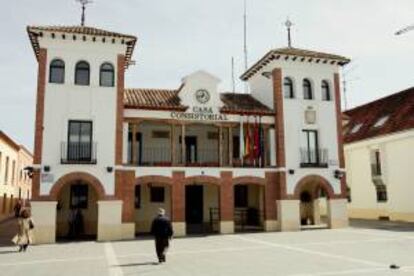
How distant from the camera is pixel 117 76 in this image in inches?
907

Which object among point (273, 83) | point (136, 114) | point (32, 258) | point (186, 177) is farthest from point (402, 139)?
point (32, 258)

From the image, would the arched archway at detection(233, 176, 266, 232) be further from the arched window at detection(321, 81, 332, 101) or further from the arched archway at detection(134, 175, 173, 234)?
the arched window at detection(321, 81, 332, 101)

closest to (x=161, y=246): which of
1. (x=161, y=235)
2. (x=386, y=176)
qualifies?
(x=161, y=235)

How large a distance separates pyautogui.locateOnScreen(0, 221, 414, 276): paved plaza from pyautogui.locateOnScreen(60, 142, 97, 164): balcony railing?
13.0 feet

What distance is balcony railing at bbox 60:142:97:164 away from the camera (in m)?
21.6

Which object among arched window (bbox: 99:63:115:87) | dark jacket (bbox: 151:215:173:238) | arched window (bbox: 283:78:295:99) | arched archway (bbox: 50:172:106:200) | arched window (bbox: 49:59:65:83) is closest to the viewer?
dark jacket (bbox: 151:215:173:238)

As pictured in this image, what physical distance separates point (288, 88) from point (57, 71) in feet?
41.9

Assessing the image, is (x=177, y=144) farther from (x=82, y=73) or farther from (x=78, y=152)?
(x=82, y=73)

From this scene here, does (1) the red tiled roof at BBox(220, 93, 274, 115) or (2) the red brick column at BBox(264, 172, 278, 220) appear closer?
(2) the red brick column at BBox(264, 172, 278, 220)

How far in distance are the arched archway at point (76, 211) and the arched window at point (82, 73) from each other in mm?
5218

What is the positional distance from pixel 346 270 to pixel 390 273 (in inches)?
42.4

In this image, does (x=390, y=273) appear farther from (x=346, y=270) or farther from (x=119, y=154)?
(x=119, y=154)

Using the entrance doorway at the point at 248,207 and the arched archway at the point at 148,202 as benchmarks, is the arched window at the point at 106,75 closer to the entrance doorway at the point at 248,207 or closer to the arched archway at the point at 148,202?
the arched archway at the point at 148,202

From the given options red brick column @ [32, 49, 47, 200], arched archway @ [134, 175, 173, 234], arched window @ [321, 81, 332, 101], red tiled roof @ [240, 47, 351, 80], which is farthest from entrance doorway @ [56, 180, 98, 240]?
arched window @ [321, 81, 332, 101]
